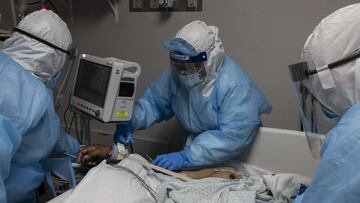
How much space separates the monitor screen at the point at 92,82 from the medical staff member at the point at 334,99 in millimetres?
766

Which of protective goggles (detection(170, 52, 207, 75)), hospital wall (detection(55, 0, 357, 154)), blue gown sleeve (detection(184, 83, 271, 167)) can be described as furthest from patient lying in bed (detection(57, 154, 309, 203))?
hospital wall (detection(55, 0, 357, 154))

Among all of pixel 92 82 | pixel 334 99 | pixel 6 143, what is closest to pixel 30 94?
pixel 6 143

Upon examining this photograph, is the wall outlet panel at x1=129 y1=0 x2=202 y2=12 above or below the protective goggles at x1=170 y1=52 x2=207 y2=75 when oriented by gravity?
above

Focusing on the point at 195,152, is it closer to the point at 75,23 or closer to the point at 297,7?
the point at 297,7

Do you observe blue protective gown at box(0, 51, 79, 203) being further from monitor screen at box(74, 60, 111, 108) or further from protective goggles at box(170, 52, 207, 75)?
protective goggles at box(170, 52, 207, 75)

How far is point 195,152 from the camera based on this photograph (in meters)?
1.56

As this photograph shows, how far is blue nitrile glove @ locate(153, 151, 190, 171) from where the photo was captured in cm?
155

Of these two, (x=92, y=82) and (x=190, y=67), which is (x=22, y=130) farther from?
(x=190, y=67)

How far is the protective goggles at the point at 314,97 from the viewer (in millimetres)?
877

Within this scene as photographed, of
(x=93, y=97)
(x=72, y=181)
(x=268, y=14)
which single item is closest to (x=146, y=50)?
(x=268, y=14)

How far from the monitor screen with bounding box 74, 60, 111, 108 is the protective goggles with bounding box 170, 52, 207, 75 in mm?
285

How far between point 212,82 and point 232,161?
1.22ft

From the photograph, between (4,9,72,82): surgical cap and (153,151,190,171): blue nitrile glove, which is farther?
(153,151,190,171): blue nitrile glove

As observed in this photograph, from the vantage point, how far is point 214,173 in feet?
4.95
